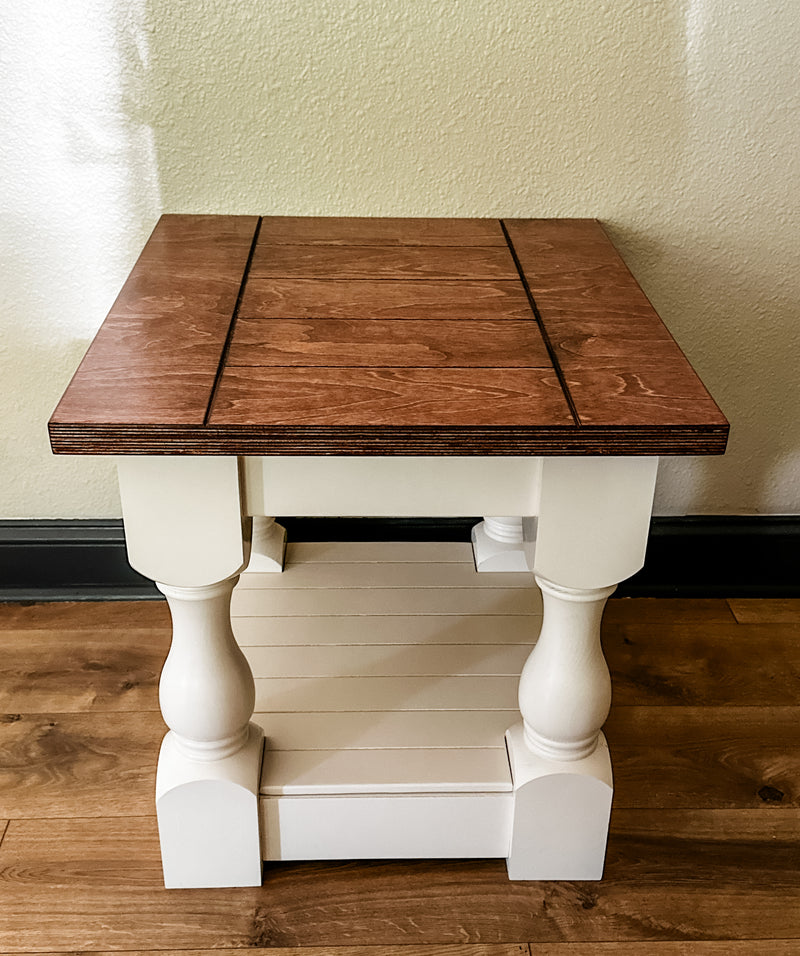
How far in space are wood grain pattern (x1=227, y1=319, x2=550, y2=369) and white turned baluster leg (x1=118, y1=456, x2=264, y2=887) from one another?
14 centimetres

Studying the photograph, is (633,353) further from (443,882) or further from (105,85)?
(105,85)

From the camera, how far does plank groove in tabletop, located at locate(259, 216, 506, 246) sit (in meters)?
1.41

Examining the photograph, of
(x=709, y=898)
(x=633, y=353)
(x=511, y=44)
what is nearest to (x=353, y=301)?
(x=633, y=353)

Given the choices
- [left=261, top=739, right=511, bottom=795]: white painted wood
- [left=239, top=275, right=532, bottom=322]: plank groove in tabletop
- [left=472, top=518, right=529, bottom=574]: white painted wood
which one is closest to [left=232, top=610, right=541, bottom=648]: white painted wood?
[left=472, top=518, right=529, bottom=574]: white painted wood

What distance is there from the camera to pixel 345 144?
1464 millimetres

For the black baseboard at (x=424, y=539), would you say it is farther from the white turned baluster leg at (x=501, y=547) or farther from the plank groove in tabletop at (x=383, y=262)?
the plank groove in tabletop at (x=383, y=262)

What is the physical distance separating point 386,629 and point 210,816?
15.3 inches

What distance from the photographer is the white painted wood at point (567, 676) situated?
113 centimetres

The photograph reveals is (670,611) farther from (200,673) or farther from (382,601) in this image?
(200,673)

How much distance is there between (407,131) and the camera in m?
1.46

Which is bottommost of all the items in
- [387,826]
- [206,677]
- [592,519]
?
[387,826]

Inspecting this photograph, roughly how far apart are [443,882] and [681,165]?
104 cm

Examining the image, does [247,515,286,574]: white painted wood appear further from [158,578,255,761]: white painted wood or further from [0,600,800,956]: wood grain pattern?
[158,578,255,761]: white painted wood

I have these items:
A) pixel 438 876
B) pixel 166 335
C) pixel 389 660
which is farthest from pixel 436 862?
pixel 166 335
